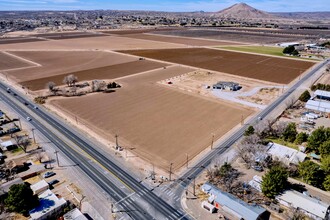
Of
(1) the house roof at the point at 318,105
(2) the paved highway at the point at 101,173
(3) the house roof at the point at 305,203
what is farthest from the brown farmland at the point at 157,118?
(1) the house roof at the point at 318,105

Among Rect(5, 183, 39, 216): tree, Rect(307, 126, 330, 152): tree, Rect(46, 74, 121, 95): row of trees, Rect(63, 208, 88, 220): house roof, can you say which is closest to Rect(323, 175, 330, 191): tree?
Rect(307, 126, 330, 152): tree

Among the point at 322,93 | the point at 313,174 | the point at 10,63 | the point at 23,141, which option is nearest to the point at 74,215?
the point at 23,141

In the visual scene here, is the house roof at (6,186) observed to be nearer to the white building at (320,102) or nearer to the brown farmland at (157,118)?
the brown farmland at (157,118)

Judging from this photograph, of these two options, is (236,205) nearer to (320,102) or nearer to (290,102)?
(290,102)

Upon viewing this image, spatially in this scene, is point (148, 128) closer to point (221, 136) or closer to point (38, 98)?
point (221, 136)

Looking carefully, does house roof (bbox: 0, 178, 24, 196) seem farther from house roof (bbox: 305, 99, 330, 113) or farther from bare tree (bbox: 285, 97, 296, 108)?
house roof (bbox: 305, 99, 330, 113)

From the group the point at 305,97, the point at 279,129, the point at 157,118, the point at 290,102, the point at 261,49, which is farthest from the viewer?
the point at 261,49
